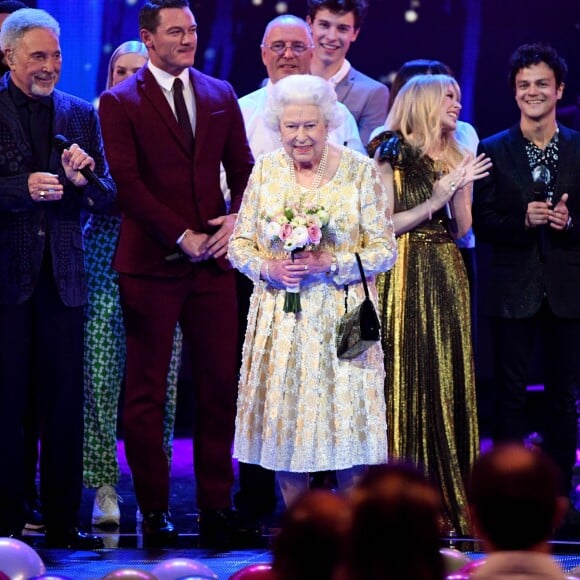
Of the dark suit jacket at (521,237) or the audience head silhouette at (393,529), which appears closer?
the audience head silhouette at (393,529)

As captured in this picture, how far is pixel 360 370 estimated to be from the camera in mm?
4832

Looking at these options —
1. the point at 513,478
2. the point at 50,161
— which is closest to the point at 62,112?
the point at 50,161

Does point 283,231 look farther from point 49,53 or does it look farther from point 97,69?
point 97,69

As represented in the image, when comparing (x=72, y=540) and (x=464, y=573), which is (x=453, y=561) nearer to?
(x=464, y=573)

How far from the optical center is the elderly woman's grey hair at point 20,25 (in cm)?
510

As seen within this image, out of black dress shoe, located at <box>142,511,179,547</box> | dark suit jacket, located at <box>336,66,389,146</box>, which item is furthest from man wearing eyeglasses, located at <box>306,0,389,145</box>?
black dress shoe, located at <box>142,511,179,547</box>

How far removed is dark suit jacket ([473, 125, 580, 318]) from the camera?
19.0ft

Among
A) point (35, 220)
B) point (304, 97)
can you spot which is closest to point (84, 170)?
point (35, 220)

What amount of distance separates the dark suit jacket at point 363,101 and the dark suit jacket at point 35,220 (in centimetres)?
176

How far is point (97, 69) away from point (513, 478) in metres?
5.88

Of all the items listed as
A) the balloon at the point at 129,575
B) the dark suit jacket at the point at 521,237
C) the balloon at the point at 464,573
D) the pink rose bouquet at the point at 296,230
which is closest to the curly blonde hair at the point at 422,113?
the dark suit jacket at the point at 521,237

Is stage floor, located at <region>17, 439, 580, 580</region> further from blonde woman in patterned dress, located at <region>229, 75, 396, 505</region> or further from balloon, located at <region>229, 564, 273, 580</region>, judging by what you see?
balloon, located at <region>229, 564, 273, 580</region>

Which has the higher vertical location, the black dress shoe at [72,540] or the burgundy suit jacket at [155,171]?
the burgundy suit jacket at [155,171]

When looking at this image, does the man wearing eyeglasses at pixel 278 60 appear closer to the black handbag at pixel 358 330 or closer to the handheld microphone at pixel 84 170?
the handheld microphone at pixel 84 170
